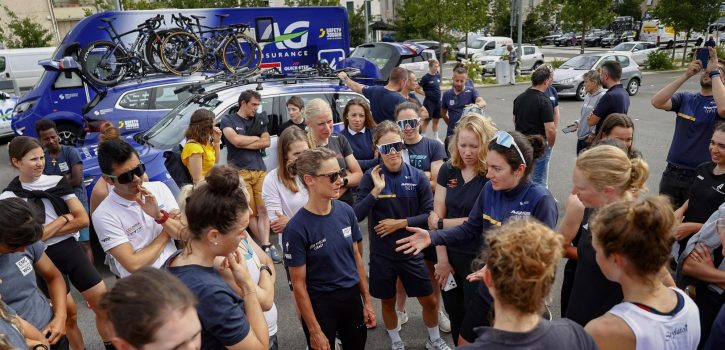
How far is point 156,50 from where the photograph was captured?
36.0 ft

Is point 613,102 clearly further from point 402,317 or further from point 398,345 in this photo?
point 398,345

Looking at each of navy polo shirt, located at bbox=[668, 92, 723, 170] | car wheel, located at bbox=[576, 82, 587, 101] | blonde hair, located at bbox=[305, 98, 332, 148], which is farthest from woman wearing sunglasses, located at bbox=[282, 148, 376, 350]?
car wheel, located at bbox=[576, 82, 587, 101]

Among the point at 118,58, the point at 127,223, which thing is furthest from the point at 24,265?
the point at 118,58

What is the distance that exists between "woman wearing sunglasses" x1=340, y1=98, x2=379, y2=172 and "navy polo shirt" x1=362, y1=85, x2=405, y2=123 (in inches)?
59.0

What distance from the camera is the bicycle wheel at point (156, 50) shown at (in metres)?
10.9

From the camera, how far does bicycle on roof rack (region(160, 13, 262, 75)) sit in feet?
36.2

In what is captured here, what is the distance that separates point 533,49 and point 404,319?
23.8 metres

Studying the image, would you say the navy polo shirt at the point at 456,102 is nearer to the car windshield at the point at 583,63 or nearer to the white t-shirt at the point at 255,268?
the white t-shirt at the point at 255,268

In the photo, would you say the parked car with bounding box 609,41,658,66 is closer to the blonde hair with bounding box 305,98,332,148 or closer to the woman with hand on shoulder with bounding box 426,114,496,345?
the blonde hair with bounding box 305,98,332,148

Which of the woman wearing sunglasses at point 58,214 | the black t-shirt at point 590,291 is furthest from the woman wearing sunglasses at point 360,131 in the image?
the black t-shirt at point 590,291

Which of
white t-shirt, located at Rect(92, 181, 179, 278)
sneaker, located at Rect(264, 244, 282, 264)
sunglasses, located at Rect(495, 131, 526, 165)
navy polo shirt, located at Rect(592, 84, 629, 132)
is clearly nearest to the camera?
sunglasses, located at Rect(495, 131, 526, 165)

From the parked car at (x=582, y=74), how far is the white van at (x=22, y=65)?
18.1m

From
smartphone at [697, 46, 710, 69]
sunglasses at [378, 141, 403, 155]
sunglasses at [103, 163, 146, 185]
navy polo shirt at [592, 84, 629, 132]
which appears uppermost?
smartphone at [697, 46, 710, 69]

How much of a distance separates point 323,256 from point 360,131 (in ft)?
8.95
